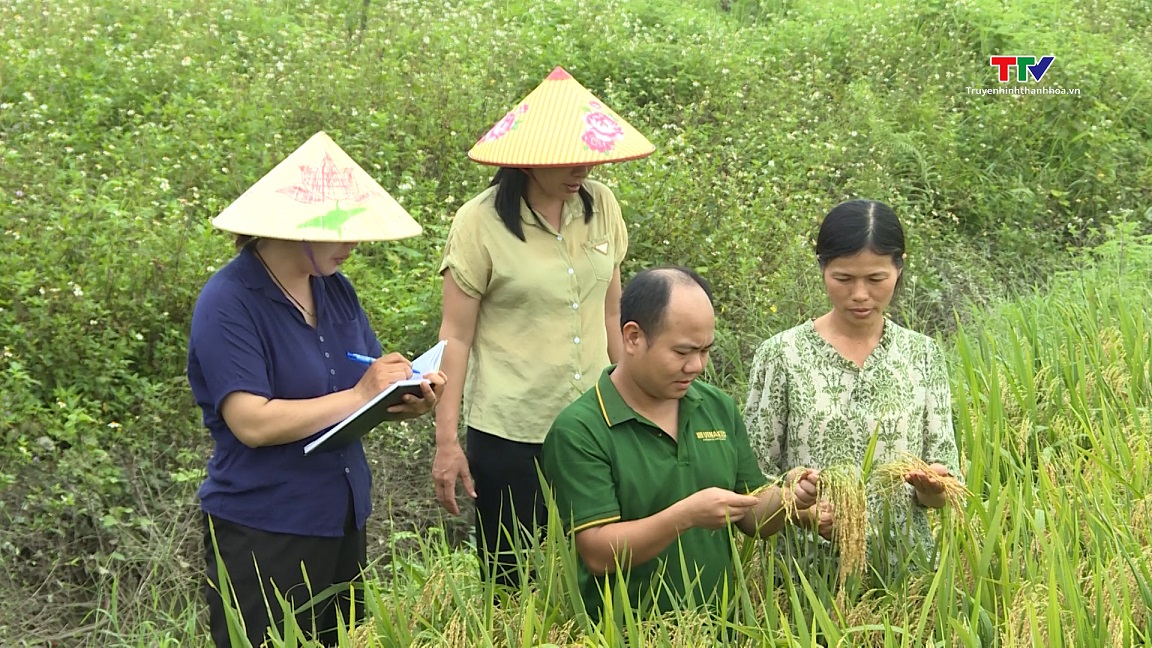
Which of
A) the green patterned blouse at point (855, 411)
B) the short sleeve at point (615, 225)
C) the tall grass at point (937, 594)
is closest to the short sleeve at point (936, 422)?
the green patterned blouse at point (855, 411)

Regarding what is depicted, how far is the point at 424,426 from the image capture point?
171 inches

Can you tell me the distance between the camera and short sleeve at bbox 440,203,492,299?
110 inches

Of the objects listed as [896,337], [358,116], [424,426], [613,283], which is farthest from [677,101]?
[896,337]

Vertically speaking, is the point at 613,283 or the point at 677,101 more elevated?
the point at 677,101

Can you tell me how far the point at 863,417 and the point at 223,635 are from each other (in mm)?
1395

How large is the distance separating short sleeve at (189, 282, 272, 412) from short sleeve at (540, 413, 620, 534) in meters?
0.60

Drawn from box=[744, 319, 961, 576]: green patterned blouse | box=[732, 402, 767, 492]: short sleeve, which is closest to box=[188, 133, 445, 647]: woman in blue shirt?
box=[732, 402, 767, 492]: short sleeve

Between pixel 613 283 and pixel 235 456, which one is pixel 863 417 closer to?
pixel 613 283

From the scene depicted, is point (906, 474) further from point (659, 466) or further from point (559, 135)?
point (559, 135)

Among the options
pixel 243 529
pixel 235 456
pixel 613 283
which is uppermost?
pixel 613 283

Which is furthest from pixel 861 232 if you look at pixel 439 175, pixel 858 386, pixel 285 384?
pixel 439 175

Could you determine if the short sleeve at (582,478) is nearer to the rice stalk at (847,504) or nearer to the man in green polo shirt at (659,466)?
the man in green polo shirt at (659,466)

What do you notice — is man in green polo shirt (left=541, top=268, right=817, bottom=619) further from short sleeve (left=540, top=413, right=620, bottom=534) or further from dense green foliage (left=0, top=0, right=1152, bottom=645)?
dense green foliage (left=0, top=0, right=1152, bottom=645)

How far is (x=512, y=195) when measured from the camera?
2.83 metres
